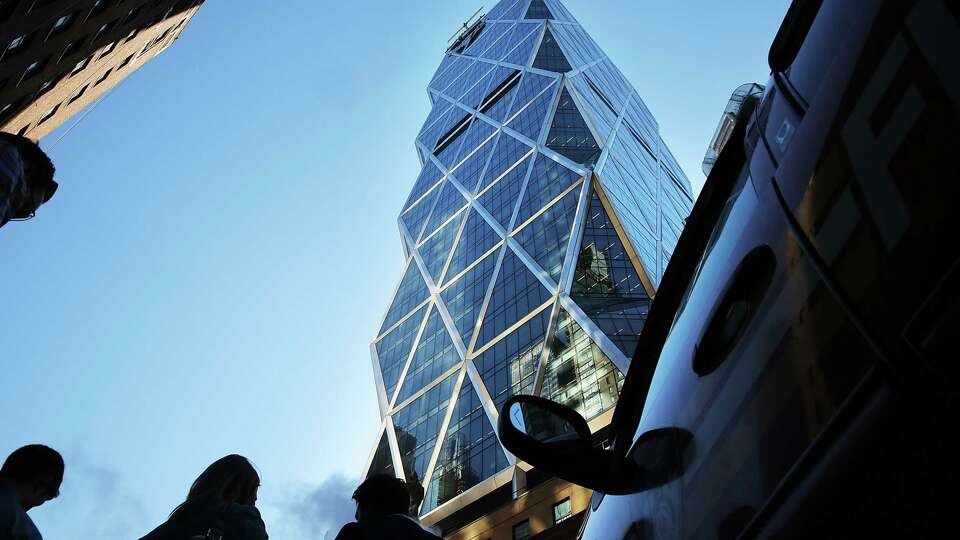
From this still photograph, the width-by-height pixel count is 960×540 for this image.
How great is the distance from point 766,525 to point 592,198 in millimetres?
53816

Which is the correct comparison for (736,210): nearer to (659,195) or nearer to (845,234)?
(845,234)

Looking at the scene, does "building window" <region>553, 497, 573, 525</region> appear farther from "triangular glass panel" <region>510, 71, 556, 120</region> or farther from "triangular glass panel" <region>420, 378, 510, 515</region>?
"triangular glass panel" <region>510, 71, 556, 120</region>

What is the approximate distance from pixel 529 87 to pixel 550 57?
378 inches

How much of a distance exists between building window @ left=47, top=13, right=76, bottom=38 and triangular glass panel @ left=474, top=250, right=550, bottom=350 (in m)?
34.4

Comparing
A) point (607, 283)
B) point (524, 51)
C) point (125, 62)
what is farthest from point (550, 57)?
point (125, 62)

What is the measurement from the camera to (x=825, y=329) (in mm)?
1426

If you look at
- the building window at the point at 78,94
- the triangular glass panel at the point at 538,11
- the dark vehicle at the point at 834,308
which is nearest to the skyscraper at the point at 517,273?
the triangular glass panel at the point at 538,11

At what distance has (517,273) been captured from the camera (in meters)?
54.8

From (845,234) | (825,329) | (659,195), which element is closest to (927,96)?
(845,234)

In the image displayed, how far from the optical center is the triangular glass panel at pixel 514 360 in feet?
151

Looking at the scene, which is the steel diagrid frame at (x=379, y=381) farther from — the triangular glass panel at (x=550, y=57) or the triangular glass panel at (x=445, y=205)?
the triangular glass panel at (x=550, y=57)

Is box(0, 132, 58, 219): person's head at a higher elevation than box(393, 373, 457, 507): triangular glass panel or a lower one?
lower

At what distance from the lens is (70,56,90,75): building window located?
2676cm

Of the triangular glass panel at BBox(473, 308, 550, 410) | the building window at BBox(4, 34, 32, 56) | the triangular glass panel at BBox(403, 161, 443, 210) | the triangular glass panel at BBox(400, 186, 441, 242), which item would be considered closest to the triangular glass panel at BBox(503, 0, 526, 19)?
the triangular glass panel at BBox(403, 161, 443, 210)
